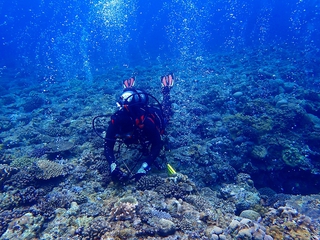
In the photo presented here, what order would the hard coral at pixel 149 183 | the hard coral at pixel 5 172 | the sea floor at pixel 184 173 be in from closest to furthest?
the sea floor at pixel 184 173
the hard coral at pixel 149 183
the hard coral at pixel 5 172

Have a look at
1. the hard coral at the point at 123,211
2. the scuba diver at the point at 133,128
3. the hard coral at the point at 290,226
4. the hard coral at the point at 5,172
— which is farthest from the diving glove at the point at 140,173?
the hard coral at the point at 5,172

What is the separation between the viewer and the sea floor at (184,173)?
4125mm

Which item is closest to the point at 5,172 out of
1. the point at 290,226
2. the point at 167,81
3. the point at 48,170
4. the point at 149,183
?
the point at 48,170

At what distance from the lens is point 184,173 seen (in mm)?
6527

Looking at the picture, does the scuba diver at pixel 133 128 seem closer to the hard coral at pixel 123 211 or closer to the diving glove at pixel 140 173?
the diving glove at pixel 140 173

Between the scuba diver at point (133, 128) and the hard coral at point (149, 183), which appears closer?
the scuba diver at point (133, 128)

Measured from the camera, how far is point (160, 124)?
624 cm

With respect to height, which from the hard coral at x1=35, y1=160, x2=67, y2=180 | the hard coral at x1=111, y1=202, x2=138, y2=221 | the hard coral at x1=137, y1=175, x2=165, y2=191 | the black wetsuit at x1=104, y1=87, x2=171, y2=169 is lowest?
the hard coral at x1=111, y1=202, x2=138, y2=221

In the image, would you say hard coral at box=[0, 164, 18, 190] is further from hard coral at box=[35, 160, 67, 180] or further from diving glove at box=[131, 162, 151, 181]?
diving glove at box=[131, 162, 151, 181]

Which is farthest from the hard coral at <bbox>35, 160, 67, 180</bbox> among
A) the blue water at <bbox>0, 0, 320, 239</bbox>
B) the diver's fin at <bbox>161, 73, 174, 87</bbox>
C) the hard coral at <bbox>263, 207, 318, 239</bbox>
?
the diver's fin at <bbox>161, 73, 174, 87</bbox>

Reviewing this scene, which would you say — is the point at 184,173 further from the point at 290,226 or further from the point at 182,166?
the point at 290,226

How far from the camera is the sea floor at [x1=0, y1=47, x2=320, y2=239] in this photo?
4125 mm

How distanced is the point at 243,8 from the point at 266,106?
13977 cm

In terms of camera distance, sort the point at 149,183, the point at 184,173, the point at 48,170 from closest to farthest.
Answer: the point at 149,183 → the point at 48,170 → the point at 184,173
